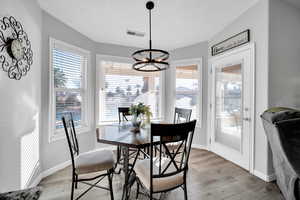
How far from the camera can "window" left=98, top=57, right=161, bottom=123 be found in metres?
3.59

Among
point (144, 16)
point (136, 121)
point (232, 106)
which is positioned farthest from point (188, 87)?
point (136, 121)

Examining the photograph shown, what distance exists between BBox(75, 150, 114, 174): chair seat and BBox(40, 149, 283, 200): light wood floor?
0.47m

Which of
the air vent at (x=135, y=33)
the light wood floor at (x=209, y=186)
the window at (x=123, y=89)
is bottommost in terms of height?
the light wood floor at (x=209, y=186)

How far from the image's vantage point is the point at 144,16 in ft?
8.35

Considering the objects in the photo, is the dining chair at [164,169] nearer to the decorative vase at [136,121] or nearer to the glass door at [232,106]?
the decorative vase at [136,121]

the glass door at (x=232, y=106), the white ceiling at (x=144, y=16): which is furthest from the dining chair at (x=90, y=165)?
the glass door at (x=232, y=106)

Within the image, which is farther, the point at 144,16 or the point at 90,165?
the point at 144,16

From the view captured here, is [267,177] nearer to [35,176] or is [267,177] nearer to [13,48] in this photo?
[35,176]

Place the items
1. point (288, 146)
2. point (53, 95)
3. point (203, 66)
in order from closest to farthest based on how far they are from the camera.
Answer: point (288, 146)
point (53, 95)
point (203, 66)

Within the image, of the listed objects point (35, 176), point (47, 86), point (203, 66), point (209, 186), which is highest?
point (203, 66)

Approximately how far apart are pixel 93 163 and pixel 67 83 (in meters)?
1.77

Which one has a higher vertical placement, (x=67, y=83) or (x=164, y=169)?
(x=67, y=83)

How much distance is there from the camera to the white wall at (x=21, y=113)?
4.83 ft

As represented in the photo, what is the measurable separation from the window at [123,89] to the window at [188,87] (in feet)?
1.82
